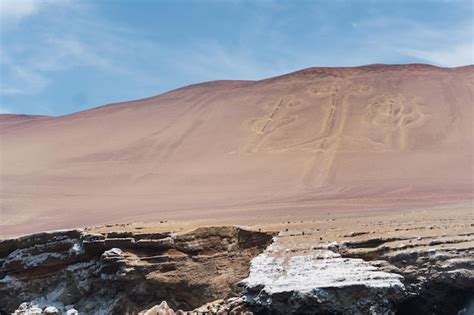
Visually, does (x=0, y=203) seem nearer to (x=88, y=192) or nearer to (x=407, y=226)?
(x=88, y=192)

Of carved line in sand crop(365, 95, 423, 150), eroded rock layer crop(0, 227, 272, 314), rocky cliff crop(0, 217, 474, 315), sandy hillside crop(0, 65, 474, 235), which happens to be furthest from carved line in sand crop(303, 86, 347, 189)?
eroded rock layer crop(0, 227, 272, 314)

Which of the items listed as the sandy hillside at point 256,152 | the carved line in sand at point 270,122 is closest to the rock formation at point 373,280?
the sandy hillside at point 256,152

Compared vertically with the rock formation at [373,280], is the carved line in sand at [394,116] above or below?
above

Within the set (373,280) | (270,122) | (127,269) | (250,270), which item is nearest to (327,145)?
(270,122)

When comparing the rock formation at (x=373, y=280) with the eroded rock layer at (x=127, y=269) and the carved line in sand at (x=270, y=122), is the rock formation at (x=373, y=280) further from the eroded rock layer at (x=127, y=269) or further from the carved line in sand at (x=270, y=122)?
the carved line in sand at (x=270, y=122)

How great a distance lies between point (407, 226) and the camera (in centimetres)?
1428

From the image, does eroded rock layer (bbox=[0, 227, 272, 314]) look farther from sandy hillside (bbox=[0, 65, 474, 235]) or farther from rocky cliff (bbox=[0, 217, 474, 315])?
sandy hillside (bbox=[0, 65, 474, 235])

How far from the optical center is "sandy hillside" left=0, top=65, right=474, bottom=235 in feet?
101

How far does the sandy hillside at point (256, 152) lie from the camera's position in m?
30.9

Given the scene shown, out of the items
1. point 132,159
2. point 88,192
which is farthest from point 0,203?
point 132,159

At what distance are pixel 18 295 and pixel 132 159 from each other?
1066 inches

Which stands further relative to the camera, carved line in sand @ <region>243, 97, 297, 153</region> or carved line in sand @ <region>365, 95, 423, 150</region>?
carved line in sand @ <region>243, 97, 297, 153</region>

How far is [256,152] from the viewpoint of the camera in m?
39.2

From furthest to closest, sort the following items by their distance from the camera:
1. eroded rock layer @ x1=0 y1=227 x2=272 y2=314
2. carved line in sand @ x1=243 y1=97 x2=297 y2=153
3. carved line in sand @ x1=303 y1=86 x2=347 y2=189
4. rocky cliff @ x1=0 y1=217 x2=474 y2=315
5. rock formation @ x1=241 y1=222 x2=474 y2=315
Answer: carved line in sand @ x1=243 y1=97 x2=297 y2=153 → carved line in sand @ x1=303 y1=86 x2=347 y2=189 → eroded rock layer @ x1=0 y1=227 x2=272 y2=314 → rocky cliff @ x1=0 y1=217 x2=474 y2=315 → rock formation @ x1=241 y1=222 x2=474 y2=315
